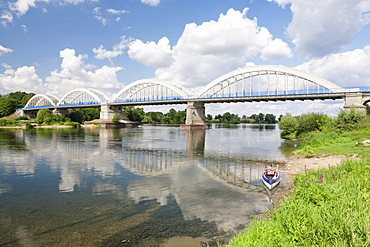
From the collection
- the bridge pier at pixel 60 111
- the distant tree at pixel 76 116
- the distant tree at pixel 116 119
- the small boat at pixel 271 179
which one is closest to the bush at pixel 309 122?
the small boat at pixel 271 179

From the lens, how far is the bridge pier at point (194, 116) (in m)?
83.8

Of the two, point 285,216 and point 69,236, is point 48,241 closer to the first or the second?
point 69,236

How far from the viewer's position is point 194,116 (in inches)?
3378

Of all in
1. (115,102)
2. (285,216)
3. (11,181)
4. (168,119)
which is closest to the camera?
(285,216)

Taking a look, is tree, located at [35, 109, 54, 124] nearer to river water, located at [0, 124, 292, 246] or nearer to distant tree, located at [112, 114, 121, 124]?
distant tree, located at [112, 114, 121, 124]

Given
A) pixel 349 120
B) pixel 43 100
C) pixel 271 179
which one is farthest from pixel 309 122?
pixel 43 100

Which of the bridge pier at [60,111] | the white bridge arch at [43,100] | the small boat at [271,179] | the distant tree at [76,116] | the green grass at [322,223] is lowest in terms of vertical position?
the small boat at [271,179]

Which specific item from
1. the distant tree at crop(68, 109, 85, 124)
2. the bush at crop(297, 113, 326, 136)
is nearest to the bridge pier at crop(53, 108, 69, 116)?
the distant tree at crop(68, 109, 85, 124)

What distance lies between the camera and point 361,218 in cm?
525

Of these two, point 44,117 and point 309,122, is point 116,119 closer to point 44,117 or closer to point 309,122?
point 44,117

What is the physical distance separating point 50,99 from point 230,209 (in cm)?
13619

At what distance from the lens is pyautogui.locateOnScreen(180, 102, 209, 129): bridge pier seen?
275ft

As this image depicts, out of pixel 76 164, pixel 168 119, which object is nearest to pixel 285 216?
pixel 76 164

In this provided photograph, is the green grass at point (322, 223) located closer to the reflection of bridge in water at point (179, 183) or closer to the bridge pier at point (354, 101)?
the reflection of bridge in water at point (179, 183)
